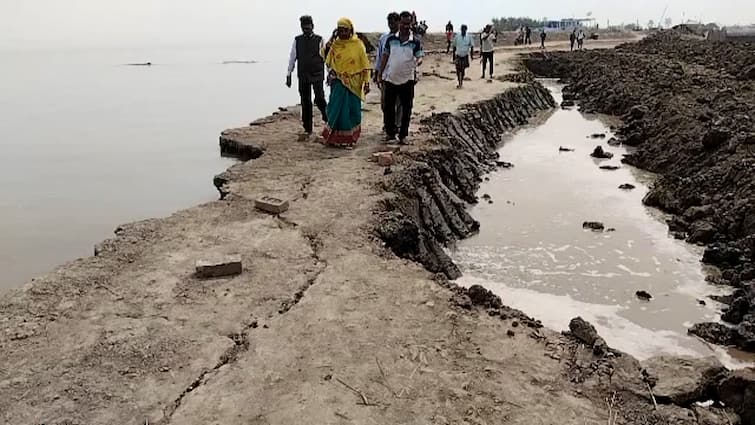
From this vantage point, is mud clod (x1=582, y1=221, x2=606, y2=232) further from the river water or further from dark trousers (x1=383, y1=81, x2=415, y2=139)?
the river water

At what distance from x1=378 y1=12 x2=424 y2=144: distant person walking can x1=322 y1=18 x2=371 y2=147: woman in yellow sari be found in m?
0.31

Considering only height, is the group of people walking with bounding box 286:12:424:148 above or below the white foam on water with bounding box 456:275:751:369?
above

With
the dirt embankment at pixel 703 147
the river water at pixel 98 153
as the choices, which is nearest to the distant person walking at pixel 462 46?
the dirt embankment at pixel 703 147

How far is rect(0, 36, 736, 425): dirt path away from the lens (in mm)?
3709

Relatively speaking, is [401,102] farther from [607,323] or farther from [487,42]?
[487,42]

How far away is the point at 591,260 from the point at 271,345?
17.2 ft

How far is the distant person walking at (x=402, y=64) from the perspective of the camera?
359 inches

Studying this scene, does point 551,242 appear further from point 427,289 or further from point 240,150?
point 240,150

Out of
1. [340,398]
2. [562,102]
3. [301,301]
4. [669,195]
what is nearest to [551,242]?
[669,195]

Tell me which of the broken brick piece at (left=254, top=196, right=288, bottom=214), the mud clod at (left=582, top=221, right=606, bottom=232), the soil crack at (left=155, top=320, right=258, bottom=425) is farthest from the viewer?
the mud clod at (left=582, top=221, right=606, bottom=232)

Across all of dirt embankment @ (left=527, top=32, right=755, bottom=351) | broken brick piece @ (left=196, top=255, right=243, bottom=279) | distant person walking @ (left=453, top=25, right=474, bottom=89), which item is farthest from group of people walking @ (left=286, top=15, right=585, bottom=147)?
distant person walking @ (left=453, top=25, right=474, bottom=89)

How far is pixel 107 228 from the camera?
8.63 metres

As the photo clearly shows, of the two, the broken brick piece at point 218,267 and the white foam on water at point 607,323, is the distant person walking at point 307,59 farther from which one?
the broken brick piece at point 218,267

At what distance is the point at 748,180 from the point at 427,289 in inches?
258
